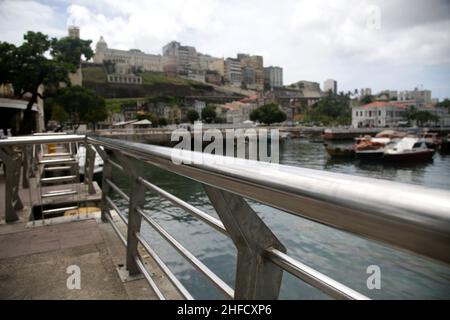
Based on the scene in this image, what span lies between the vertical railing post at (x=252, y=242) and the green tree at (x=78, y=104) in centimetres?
2743

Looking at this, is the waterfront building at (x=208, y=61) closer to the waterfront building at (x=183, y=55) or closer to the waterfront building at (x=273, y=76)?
the waterfront building at (x=183, y=55)

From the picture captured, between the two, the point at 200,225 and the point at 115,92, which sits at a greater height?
the point at 115,92

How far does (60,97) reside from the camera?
88.7 ft

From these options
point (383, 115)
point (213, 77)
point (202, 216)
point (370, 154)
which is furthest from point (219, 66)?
point (202, 216)

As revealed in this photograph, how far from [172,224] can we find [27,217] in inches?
224

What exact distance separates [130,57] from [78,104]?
225ft

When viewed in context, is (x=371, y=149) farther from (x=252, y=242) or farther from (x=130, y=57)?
(x=130, y=57)

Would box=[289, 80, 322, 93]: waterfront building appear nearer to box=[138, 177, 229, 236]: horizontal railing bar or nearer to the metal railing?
box=[138, 177, 229, 236]: horizontal railing bar

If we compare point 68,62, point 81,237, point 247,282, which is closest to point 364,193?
point 247,282

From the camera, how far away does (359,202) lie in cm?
38

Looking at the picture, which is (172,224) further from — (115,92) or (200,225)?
(115,92)

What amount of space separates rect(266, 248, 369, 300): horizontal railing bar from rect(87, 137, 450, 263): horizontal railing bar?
13 cm

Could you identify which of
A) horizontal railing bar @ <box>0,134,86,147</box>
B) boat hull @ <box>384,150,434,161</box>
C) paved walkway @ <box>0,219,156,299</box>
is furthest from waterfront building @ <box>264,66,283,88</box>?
paved walkway @ <box>0,219,156,299</box>

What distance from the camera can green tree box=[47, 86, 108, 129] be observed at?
27727 mm
